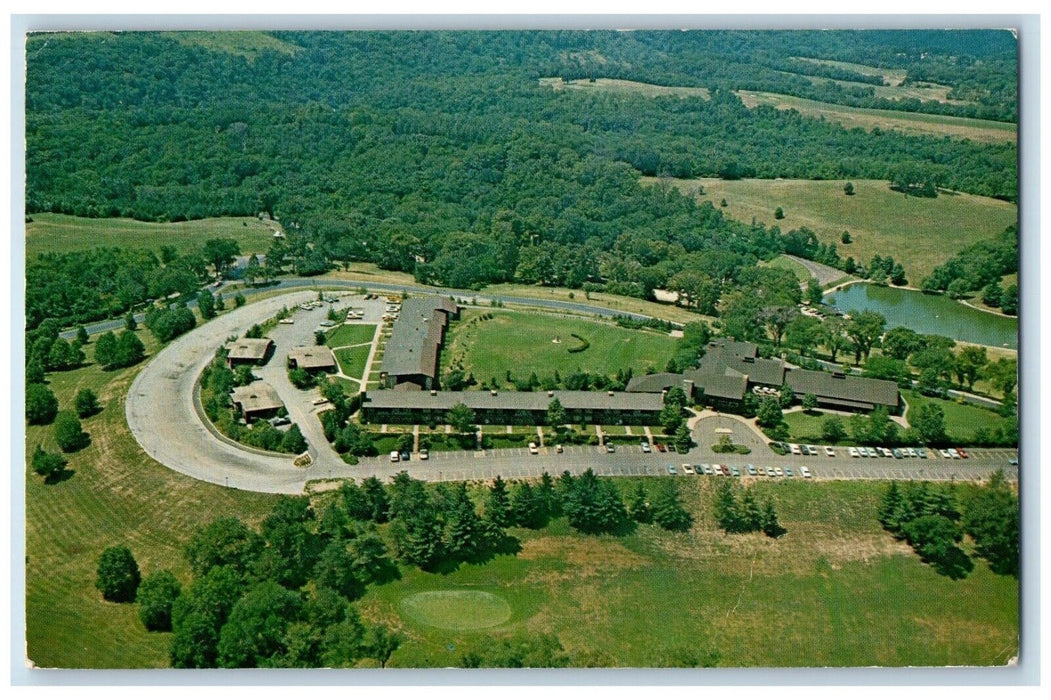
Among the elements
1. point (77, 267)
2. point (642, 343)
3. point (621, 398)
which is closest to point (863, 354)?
point (642, 343)

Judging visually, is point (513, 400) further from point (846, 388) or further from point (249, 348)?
point (846, 388)

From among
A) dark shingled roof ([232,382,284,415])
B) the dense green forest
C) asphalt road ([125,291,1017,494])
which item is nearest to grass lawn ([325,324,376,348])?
dark shingled roof ([232,382,284,415])

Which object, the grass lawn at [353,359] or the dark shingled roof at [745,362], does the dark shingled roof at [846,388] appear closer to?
the dark shingled roof at [745,362]

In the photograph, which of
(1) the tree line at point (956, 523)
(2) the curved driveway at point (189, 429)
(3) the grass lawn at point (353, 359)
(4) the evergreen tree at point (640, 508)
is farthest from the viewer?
(3) the grass lawn at point (353, 359)

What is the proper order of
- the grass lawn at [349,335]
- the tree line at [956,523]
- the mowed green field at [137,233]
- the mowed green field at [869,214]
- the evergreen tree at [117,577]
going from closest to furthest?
the evergreen tree at [117,577] < the tree line at [956,523] < the grass lawn at [349,335] < the mowed green field at [869,214] < the mowed green field at [137,233]

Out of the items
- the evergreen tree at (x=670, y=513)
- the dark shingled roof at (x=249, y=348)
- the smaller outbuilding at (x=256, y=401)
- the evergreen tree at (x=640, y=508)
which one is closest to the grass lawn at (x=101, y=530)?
the smaller outbuilding at (x=256, y=401)

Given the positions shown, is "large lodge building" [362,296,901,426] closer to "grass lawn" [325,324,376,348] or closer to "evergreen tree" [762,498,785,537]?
"grass lawn" [325,324,376,348]

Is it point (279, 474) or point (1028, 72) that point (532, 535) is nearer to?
point (279, 474)
